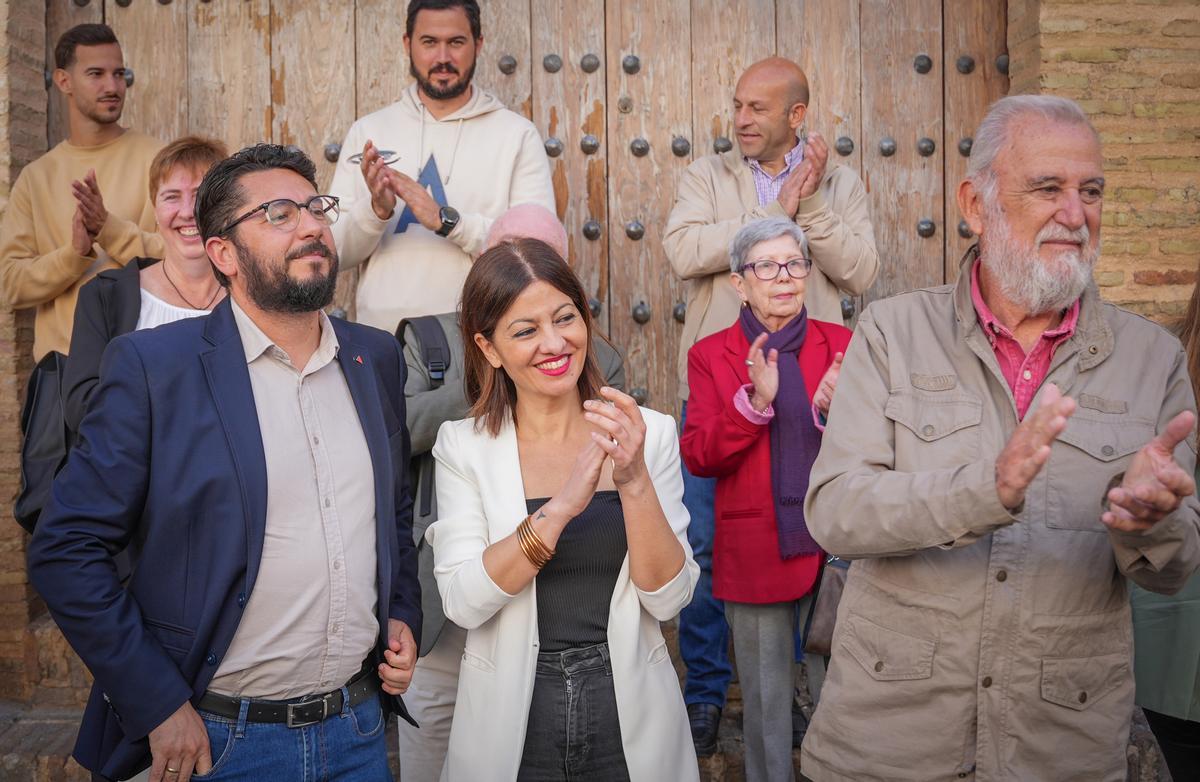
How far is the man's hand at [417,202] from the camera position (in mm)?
4090

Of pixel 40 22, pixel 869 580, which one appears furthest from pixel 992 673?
pixel 40 22

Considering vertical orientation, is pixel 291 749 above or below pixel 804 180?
below

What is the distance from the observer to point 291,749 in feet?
8.16

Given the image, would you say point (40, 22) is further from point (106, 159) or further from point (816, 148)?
point (816, 148)

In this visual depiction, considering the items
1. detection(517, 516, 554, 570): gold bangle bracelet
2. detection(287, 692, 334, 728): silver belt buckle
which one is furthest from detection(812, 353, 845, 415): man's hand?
detection(287, 692, 334, 728): silver belt buckle

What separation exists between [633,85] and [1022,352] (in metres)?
3.04

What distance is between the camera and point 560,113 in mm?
5211

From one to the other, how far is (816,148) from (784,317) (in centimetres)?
65

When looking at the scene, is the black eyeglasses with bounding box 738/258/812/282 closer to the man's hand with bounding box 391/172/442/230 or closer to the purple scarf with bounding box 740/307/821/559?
the purple scarf with bounding box 740/307/821/559

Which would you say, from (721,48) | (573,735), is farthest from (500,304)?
(721,48)

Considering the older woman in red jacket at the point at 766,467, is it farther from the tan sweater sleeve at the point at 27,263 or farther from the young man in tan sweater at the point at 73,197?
the tan sweater sleeve at the point at 27,263

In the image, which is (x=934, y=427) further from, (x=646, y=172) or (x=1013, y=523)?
(x=646, y=172)

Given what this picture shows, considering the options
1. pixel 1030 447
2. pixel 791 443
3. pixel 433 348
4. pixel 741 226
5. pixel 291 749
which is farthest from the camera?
pixel 741 226

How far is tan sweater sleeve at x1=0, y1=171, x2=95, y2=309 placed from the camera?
13.9ft
